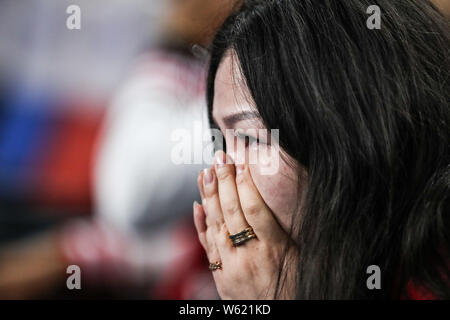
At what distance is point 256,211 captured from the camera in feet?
1.97

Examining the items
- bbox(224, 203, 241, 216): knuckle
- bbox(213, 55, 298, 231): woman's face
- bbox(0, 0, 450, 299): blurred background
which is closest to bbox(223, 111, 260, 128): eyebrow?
bbox(213, 55, 298, 231): woman's face

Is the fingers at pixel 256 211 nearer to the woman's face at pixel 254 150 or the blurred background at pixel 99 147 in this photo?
the woman's face at pixel 254 150

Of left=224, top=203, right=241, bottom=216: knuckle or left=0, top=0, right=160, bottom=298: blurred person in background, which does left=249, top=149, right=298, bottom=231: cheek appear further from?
left=0, top=0, right=160, bottom=298: blurred person in background

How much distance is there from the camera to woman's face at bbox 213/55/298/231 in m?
0.57

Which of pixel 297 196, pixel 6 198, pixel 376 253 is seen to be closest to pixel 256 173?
pixel 297 196

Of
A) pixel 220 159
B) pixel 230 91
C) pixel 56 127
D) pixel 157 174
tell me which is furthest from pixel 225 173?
pixel 56 127

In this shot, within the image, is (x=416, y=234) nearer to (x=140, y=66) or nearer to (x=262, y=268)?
(x=262, y=268)

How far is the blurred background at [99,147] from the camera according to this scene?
3.06ft

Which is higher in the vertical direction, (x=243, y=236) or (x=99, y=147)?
(x=99, y=147)

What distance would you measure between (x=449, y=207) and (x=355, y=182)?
0.12 m

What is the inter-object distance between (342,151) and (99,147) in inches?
24.9

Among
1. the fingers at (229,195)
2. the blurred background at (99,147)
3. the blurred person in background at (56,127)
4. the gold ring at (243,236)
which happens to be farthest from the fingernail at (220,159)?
the blurred person in background at (56,127)

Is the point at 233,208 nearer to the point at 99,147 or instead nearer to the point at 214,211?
the point at 214,211

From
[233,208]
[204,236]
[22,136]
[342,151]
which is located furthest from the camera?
[22,136]
